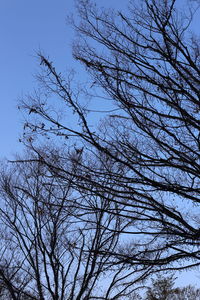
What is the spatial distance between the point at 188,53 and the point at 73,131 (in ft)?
6.66

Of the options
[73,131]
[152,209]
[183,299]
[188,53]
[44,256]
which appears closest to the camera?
[152,209]

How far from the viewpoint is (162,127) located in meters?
4.35

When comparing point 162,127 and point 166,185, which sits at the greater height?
point 162,127

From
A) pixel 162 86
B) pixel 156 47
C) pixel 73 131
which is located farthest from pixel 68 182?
pixel 156 47

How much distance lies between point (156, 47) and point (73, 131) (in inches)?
73.8

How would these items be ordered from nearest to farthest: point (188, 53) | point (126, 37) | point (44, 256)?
point (188, 53)
point (126, 37)
point (44, 256)

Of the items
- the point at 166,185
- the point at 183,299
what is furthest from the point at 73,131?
the point at 183,299

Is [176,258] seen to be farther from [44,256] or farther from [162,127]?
[44,256]

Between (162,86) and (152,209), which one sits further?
(162,86)

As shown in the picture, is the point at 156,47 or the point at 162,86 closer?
the point at 162,86

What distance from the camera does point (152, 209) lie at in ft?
12.8

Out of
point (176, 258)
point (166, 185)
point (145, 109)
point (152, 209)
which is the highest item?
point (145, 109)

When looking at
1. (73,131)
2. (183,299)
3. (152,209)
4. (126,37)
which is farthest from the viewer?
(183,299)

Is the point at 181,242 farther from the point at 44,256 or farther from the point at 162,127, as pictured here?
the point at 44,256
